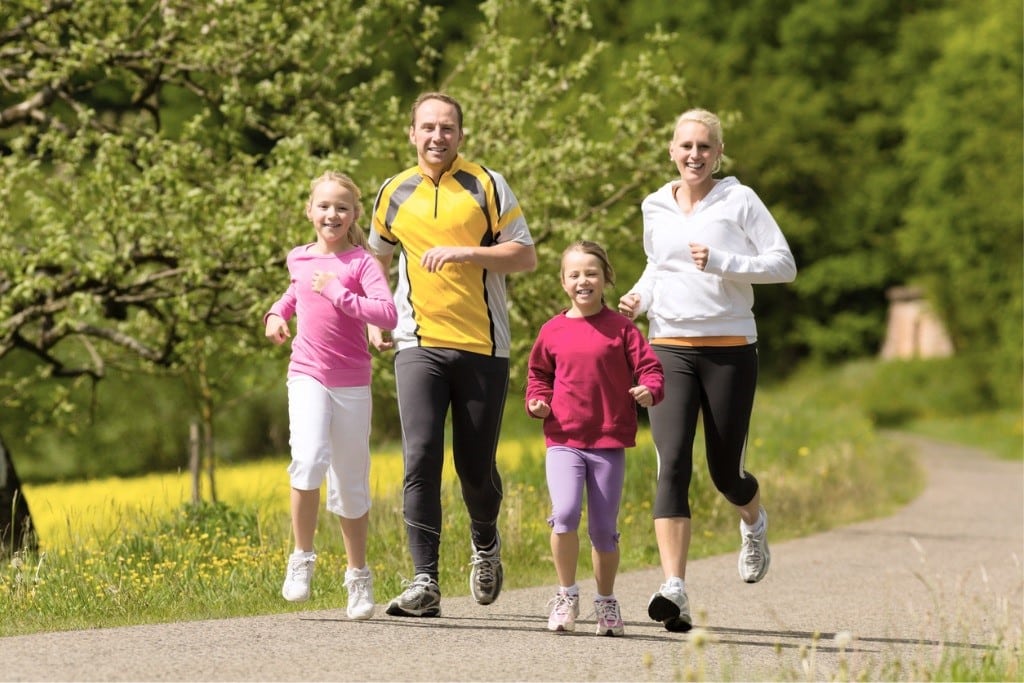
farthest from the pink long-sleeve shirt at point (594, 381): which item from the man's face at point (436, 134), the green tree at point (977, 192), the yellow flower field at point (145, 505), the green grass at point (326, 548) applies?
the green tree at point (977, 192)

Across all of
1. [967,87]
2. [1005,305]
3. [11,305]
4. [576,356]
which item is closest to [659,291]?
[576,356]

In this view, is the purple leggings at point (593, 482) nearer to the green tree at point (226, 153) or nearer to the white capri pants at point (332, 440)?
the white capri pants at point (332, 440)

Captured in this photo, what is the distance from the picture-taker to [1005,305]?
34.3 metres

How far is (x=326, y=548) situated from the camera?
9023mm

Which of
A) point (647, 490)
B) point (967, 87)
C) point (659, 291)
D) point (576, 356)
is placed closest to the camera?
point (576, 356)

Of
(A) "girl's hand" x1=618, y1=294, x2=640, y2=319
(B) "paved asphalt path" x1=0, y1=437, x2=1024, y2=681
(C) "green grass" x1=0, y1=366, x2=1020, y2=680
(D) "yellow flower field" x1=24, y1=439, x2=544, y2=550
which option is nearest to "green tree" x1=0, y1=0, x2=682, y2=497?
(D) "yellow flower field" x1=24, y1=439, x2=544, y2=550

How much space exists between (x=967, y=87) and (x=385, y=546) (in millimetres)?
32707

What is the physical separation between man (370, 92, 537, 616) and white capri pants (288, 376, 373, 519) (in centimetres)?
20

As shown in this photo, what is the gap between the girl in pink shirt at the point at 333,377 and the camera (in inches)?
247

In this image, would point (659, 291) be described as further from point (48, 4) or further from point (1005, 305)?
point (1005, 305)

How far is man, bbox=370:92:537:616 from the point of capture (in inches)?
251

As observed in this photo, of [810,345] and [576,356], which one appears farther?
[810,345]

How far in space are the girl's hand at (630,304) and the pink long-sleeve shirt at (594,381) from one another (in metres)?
0.20

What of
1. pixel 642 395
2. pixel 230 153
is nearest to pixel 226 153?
pixel 230 153
